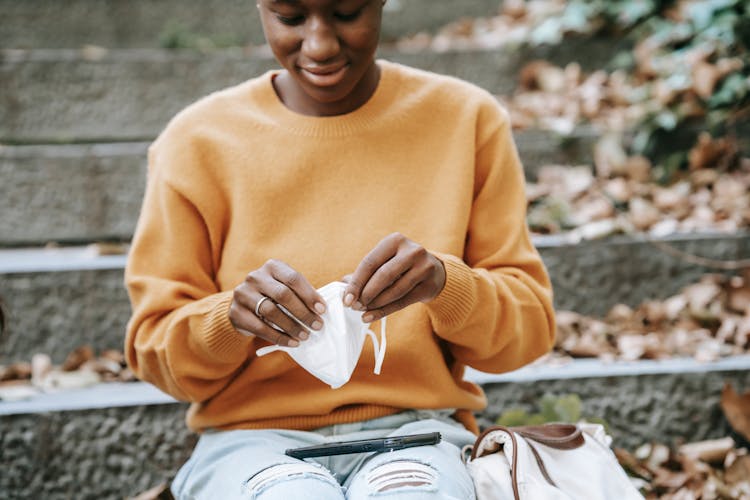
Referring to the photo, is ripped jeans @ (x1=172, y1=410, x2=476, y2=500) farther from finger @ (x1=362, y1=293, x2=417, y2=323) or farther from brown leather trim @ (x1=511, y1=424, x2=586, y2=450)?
finger @ (x1=362, y1=293, x2=417, y2=323)

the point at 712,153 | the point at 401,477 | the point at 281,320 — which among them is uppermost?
the point at 281,320

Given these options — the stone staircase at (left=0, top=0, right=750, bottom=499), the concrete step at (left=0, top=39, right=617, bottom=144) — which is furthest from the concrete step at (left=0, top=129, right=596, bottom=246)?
the concrete step at (left=0, top=39, right=617, bottom=144)

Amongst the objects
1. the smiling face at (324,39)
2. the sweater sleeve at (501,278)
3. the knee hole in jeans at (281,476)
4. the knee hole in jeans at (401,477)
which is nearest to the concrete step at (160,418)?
the sweater sleeve at (501,278)

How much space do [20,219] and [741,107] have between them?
2.47 metres

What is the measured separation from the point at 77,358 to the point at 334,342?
1.24m

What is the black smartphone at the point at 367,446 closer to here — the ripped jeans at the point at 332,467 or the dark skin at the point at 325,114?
the ripped jeans at the point at 332,467

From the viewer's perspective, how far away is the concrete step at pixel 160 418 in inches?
80.8

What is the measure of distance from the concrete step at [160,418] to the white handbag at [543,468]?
2.23ft

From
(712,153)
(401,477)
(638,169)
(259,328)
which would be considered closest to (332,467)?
(401,477)

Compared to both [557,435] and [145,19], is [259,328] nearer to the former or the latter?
[557,435]

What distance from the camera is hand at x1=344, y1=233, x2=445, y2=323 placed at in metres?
1.36

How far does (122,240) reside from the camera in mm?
2779

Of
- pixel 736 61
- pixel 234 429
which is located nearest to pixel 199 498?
pixel 234 429

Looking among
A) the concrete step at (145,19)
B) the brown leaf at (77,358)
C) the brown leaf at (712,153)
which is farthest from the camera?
the concrete step at (145,19)
